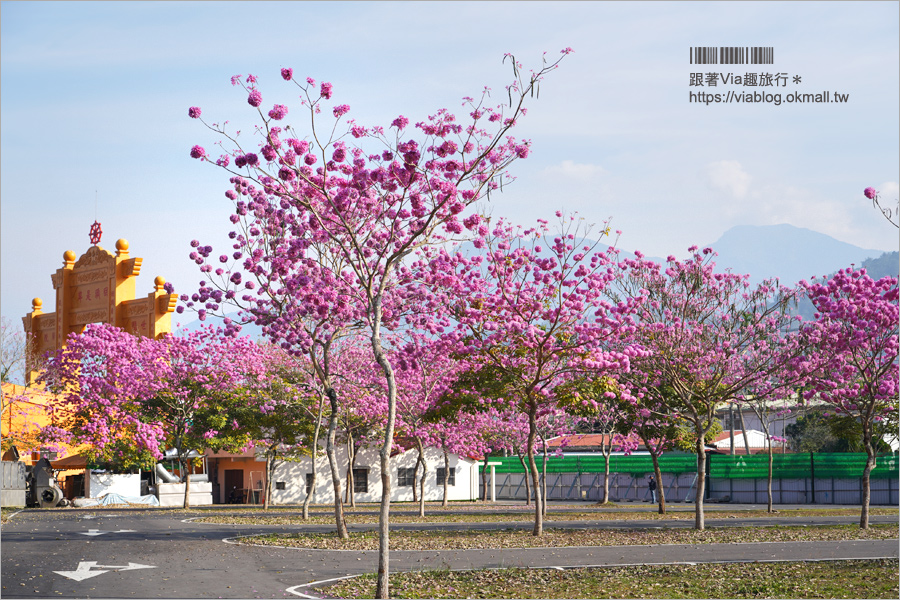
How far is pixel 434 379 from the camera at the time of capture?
1501 inches

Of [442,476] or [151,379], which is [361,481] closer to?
[442,476]

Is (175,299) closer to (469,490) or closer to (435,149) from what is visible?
(469,490)

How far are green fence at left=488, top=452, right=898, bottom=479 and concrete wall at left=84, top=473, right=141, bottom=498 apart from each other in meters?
25.0

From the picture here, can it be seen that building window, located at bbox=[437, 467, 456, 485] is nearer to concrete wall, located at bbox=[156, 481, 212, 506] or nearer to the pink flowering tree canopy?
concrete wall, located at bbox=[156, 481, 212, 506]

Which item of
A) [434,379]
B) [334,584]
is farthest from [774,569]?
[434,379]

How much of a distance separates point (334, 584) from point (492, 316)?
10109 millimetres

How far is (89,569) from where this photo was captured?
53.9ft

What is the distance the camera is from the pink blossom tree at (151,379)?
41625 millimetres

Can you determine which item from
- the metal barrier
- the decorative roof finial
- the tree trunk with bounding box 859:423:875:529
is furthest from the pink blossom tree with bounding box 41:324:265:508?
the tree trunk with bounding box 859:423:875:529

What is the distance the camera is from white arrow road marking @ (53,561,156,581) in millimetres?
15457

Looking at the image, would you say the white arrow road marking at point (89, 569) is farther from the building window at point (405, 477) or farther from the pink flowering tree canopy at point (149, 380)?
the building window at point (405, 477)

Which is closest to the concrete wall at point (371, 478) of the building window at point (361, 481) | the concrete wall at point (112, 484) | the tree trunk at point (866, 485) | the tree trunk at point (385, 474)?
the building window at point (361, 481)

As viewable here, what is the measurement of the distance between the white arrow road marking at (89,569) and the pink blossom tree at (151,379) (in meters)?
24.6

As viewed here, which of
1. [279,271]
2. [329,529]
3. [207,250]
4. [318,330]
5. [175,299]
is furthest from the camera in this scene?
[175,299]
